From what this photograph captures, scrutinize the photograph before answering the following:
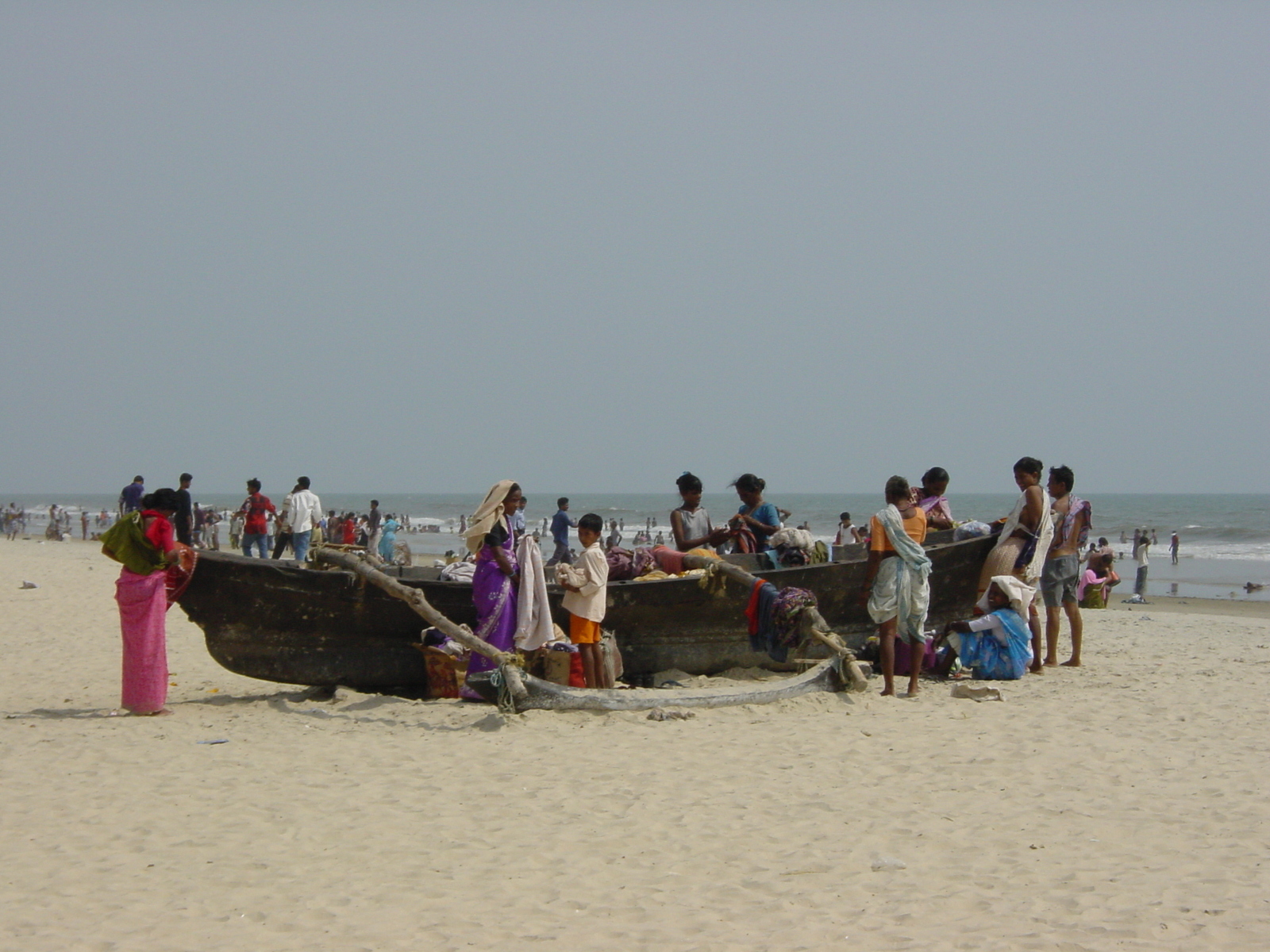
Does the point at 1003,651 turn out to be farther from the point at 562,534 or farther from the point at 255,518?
the point at 255,518

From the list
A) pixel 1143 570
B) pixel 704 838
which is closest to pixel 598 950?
pixel 704 838

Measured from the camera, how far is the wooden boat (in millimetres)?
7594

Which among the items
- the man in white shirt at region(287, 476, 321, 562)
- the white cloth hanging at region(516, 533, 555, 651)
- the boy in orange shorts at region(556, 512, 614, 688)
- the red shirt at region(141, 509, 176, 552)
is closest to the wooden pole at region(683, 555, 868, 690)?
the boy in orange shorts at region(556, 512, 614, 688)

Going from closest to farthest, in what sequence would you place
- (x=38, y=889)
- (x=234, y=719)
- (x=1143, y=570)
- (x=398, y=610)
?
(x=38, y=889), (x=234, y=719), (x=398, y=610), (x=1143, y=570)

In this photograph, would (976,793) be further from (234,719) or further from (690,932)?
(234,719)

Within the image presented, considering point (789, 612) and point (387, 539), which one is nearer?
point (789, 612)

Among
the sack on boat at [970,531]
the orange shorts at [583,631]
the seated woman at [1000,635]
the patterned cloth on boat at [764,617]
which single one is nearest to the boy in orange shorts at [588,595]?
the orange shorts at [583,631]

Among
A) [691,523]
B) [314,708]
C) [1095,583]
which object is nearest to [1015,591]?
[691,523]

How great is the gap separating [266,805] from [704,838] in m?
2.19

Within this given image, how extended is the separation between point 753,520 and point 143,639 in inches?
196

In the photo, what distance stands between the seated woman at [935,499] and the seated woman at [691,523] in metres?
1.72

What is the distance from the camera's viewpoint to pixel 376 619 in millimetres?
7867

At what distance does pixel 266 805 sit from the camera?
523 cm

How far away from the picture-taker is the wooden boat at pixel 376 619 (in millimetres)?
7594
